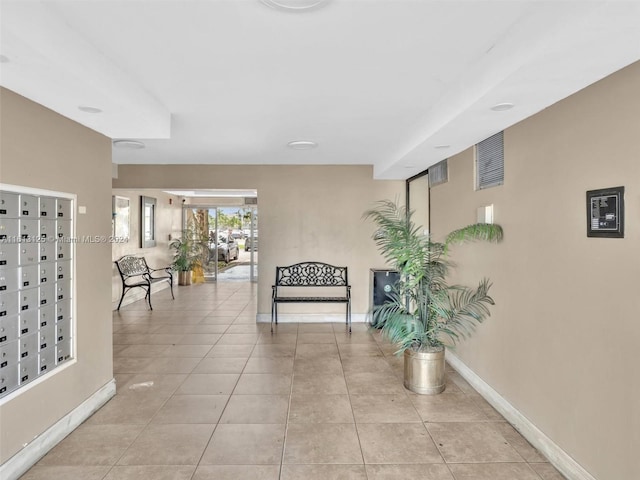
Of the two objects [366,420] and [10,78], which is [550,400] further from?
[10,78]

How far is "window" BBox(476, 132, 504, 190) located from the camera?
2918 mm

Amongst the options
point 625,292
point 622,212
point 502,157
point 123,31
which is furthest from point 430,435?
point 123,31

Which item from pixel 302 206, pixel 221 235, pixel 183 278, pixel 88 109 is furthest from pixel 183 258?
pixel 88 109

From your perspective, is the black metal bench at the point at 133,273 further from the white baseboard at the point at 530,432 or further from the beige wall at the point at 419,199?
the white baseboard at the point at 530,432

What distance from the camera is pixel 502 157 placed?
2891 mm

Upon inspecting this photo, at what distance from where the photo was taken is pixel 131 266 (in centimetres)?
684

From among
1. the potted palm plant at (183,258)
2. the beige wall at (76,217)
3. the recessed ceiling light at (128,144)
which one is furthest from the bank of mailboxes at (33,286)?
the potted palm plant at (183,258)

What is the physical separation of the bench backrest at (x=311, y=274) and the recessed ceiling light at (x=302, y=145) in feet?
6.27

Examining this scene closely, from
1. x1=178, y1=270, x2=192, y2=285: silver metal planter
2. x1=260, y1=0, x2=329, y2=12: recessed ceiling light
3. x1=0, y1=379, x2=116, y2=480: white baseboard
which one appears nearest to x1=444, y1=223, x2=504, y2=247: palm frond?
x1=260, y1=0, x2=329, y2=12: recessed ceiling light

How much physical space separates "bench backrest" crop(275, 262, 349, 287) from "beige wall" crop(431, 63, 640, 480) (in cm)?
276

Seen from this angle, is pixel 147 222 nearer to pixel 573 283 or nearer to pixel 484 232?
pixel 484 232

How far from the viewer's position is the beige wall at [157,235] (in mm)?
6668

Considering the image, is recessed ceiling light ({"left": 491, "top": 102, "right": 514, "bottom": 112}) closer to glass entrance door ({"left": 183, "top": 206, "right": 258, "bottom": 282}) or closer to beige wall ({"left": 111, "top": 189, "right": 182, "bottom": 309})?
beige wall ({"left": 111, "top": 189, "right": 182, "bottom": 309})

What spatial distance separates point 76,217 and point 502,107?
2.99 m
